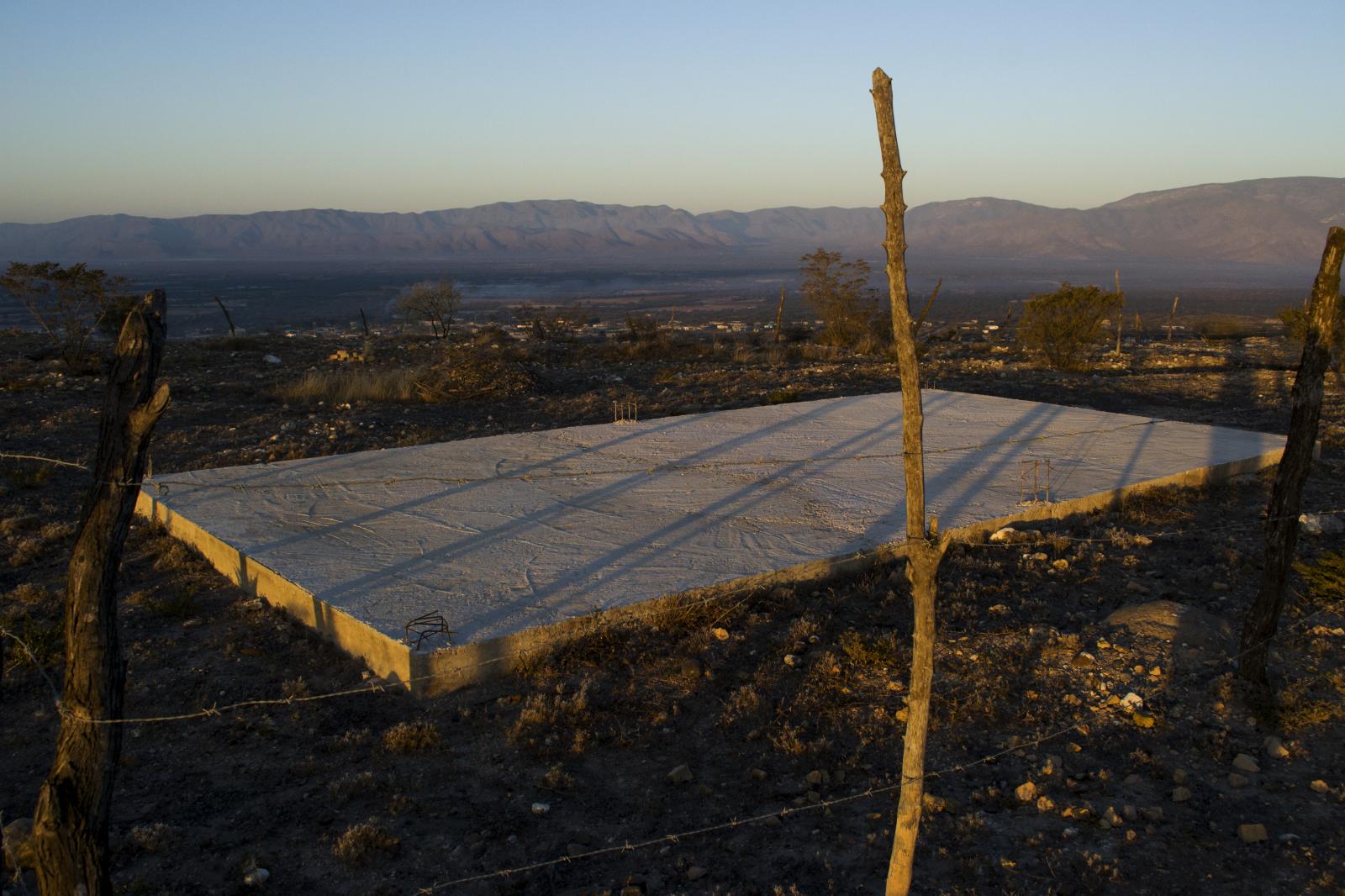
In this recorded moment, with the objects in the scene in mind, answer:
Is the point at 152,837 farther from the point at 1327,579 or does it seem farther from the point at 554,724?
the point at 1327,579

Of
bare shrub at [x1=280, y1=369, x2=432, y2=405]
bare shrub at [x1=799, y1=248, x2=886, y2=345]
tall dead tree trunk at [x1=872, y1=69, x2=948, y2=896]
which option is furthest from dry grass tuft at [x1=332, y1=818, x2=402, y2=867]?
bare shrub at [x1=799, y1=248, x2=886, y2=345]

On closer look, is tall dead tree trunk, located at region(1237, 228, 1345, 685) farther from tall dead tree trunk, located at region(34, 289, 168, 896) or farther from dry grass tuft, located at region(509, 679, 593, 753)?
tall dead tree trunk, located at region(34, 289, 168, 896)

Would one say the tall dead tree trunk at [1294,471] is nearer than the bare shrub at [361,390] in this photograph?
Yes

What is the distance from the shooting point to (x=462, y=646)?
520cm

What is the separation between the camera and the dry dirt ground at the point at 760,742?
3826mm

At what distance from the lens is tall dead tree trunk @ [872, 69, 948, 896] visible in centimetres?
290

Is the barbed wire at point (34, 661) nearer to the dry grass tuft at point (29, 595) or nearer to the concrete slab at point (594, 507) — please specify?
the dry grass tuft at point (29, 595)

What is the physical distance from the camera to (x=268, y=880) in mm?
3711

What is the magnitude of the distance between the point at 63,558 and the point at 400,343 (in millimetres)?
18466

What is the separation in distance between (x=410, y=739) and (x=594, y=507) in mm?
3214

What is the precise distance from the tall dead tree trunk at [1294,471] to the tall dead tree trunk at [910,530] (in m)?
2.87

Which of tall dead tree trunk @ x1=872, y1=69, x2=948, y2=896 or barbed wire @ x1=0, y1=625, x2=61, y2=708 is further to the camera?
barbed wire @ x1=0, y1=625, x2=61, y2=708

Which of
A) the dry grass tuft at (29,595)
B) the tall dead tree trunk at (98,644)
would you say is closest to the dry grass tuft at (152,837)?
the tall dead tree trunk at (98,644)

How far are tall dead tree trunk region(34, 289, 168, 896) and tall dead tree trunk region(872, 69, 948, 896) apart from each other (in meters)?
2.27
